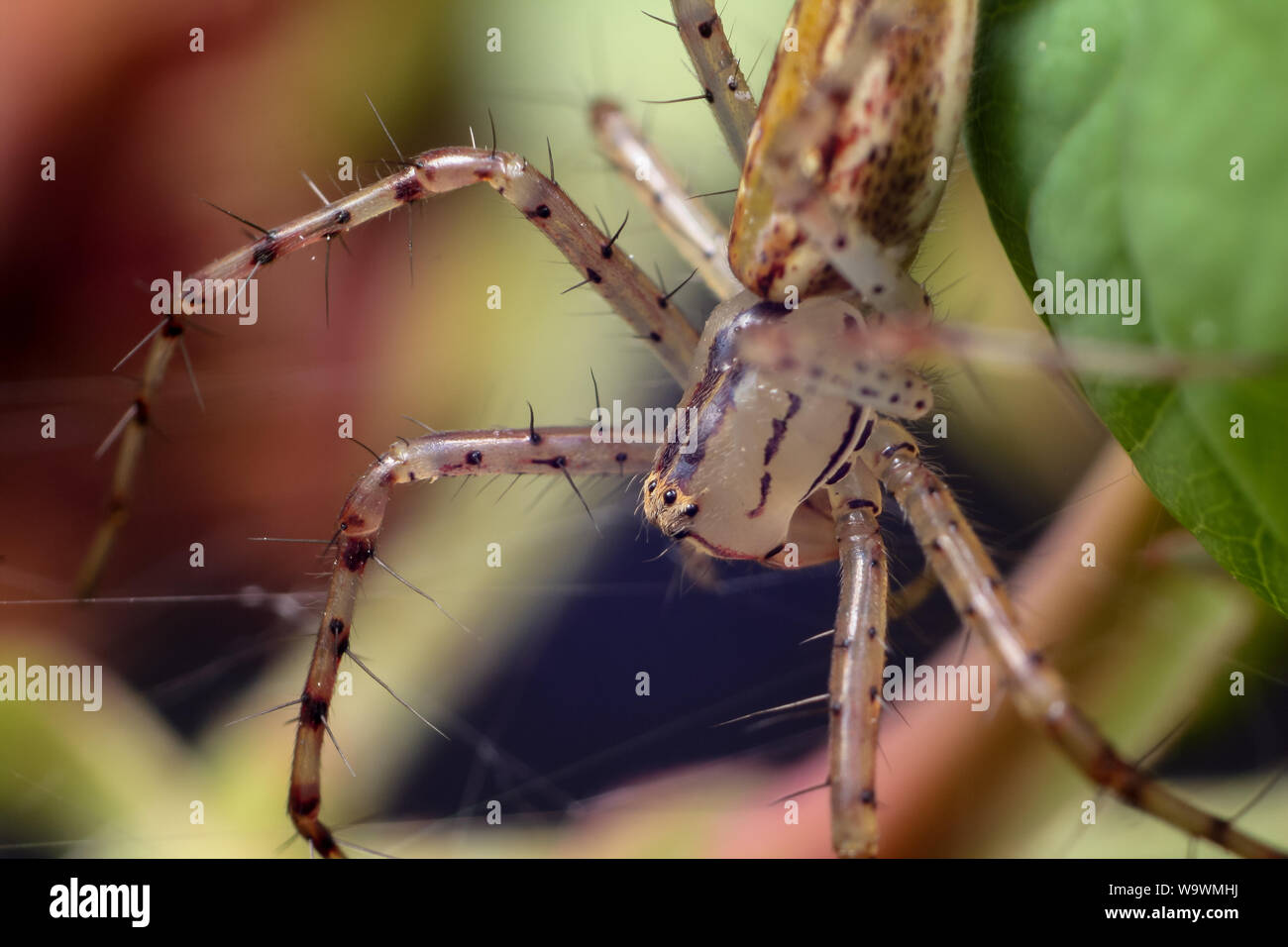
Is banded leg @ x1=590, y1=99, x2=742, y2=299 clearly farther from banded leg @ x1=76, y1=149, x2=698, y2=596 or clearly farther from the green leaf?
the green leaf

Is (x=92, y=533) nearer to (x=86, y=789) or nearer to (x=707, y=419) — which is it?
(x=86, y=789)

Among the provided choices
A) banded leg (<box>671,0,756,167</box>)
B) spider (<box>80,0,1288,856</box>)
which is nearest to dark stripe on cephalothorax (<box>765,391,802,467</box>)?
spider (<box>80,0,1288,856</box>)

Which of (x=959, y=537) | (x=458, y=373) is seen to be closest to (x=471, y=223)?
(x=458, y=373)

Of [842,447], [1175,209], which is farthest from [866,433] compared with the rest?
[1175,209]

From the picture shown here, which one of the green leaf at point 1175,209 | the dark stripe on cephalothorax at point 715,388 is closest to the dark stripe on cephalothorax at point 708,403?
the dark stripe on cephalothorax at point 715,388

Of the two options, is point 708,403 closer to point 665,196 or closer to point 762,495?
point 762,495

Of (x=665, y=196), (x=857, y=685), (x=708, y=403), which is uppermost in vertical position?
(x=665, y=196)
